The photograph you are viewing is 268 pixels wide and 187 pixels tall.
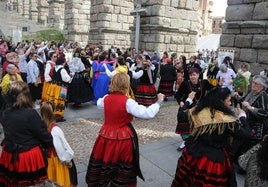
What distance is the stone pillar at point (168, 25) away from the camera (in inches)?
475

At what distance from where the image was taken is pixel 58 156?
138 inches

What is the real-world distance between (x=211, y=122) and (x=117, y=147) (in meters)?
1.20

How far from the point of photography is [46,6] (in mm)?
33594

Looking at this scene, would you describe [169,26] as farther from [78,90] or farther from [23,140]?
[23,140]

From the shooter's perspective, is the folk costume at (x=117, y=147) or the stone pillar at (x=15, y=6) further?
the stone pillar at (x=15, y=6)

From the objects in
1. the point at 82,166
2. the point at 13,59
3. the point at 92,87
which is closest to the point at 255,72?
the point at 92,87

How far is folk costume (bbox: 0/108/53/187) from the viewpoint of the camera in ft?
10.2

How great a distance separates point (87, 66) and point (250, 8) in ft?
17.8

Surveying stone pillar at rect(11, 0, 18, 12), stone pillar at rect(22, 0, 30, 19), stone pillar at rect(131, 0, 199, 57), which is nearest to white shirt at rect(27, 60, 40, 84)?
stone pillar at rect(131, 0, 199, 57)

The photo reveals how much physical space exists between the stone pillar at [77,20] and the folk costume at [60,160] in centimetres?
1703

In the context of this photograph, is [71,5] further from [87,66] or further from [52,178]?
[52,178]

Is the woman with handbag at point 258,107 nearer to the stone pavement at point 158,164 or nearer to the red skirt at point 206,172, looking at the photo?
the stone pavement at point 158,164

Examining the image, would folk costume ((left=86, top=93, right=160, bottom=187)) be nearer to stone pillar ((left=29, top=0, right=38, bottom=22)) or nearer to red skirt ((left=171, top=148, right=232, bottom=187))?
red skirt ((left=171, top=148, right=232, bottom=187))

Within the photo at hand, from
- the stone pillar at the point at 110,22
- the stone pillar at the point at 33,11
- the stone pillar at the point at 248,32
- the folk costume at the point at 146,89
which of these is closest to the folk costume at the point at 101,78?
the folk costume at the point at 146,89
